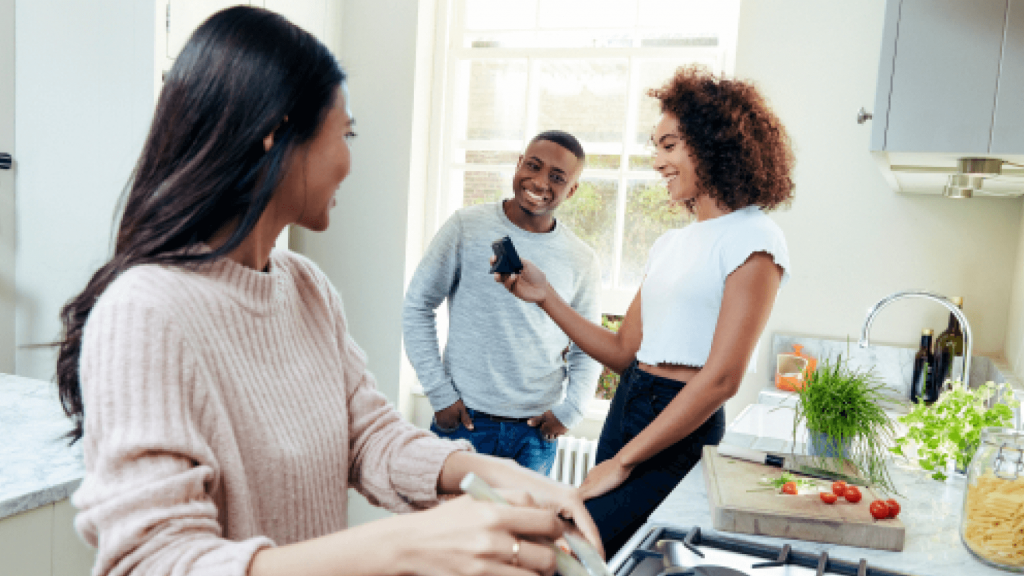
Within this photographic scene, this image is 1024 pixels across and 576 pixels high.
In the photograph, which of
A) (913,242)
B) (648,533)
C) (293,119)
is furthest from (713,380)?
(913,242)

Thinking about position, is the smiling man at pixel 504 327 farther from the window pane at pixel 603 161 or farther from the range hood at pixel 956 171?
the range hood at pixel 956 171

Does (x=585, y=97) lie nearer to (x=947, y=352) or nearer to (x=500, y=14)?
(x=500, y=14)

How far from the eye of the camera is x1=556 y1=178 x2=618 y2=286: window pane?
3.02m

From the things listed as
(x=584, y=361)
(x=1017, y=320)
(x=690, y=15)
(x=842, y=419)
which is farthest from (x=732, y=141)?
(x=690, y=15)

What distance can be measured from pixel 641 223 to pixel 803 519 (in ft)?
6.78

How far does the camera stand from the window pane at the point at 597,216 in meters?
3.02

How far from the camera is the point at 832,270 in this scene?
8.46 feet

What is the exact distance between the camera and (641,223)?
300 centimetres

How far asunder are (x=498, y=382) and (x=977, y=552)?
1.33m

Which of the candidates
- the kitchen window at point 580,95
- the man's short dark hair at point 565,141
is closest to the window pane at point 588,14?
the kitchen window at point 580,95

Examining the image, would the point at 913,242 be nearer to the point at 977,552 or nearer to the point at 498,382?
the point at 498,382

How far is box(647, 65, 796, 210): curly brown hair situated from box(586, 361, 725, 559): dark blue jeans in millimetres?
394

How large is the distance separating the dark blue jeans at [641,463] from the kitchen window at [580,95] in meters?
1.56

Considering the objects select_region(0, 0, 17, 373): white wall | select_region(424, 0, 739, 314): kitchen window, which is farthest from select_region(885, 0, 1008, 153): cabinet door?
select_region(0, 0, 17, 373): white wall
